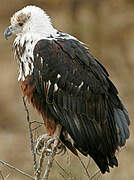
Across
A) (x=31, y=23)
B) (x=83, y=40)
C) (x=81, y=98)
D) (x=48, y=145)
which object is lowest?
(x=83, y=40)

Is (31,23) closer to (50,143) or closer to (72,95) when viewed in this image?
(72,95)

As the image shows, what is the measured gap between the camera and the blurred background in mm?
8398

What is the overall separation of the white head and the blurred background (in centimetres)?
401

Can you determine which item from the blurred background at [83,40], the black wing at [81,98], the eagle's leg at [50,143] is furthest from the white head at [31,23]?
the blurred background at [83,40]

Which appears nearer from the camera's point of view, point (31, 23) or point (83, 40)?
point (31, 23)

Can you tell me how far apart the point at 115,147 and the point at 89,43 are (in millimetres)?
4689

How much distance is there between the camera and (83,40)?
28.2 ft

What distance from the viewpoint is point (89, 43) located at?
8727 mm

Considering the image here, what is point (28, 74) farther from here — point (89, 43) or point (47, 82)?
point (89, 43)

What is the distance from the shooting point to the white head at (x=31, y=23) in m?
4.21

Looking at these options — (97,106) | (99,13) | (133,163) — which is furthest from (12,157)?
(97,106)

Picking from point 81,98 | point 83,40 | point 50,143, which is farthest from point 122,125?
point 83,40

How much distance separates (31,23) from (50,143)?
31.7 inches

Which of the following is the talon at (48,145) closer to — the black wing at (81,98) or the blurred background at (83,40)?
the black wing at (81,98)
